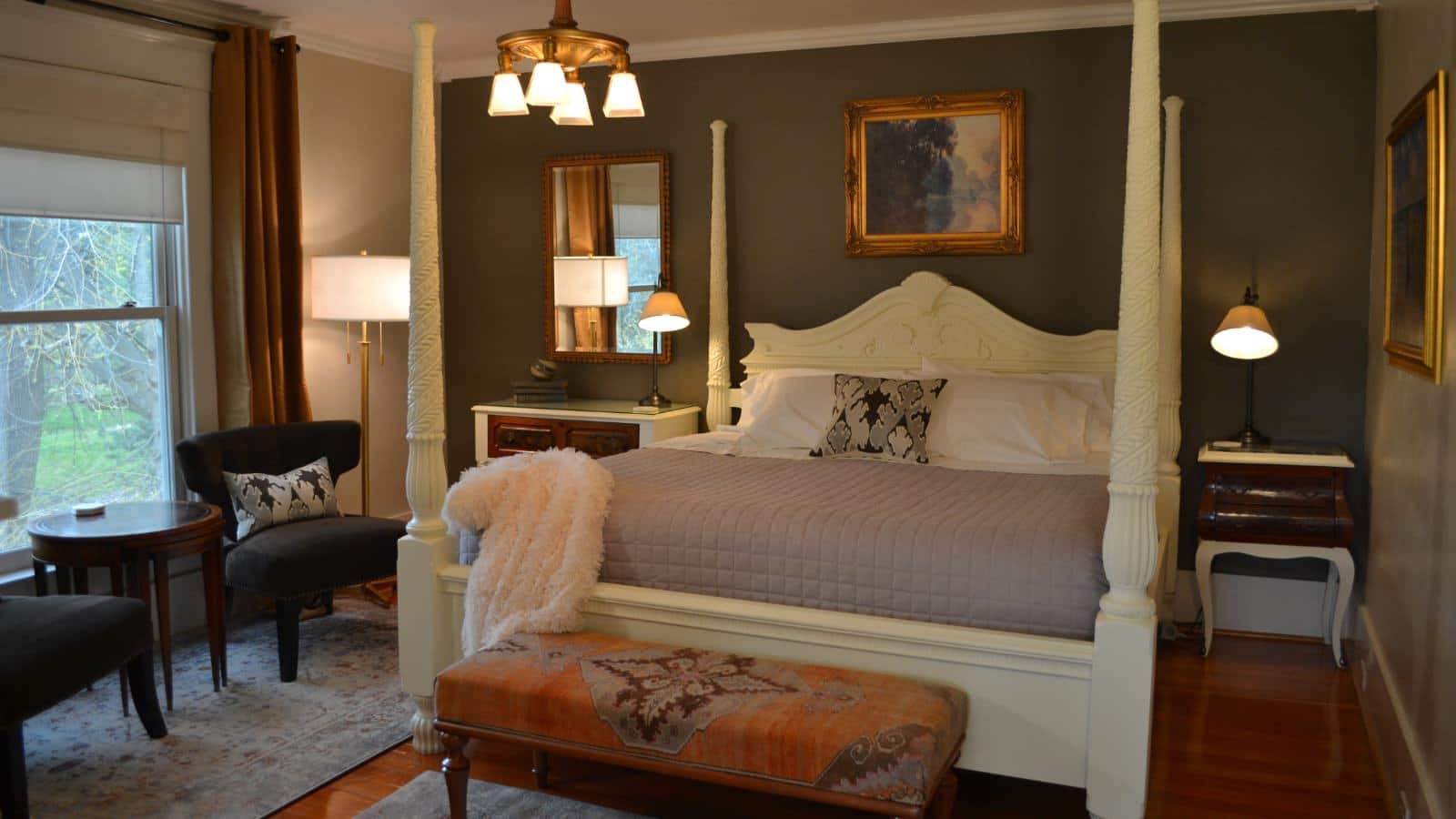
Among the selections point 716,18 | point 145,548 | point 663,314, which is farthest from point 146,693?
point 716,18

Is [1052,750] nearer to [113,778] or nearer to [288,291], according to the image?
[113,778]

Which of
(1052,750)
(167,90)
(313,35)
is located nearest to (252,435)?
(167,90)

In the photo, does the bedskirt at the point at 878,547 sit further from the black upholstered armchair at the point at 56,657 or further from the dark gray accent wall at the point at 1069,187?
the dark gray accent wall at the point at 1069,187

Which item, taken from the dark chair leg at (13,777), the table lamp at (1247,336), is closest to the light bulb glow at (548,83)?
the dark chair leg at (13,777)

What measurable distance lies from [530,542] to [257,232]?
2.29m

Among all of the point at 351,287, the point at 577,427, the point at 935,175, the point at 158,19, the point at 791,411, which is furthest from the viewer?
the point at 577,427

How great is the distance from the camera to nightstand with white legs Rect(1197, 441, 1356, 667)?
13.6 ft

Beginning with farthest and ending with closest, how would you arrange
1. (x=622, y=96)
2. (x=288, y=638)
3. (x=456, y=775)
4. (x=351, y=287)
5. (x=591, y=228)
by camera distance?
1. (x=591, y=228)
2. (x=351, y=287)
3. (x=288, y=638)
4. (x=622, y=96)
5. (x=456, y=775)

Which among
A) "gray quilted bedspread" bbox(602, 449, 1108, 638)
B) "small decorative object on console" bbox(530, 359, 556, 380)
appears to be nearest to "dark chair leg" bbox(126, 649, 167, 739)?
"gray quilted bedspread" bbox(602, 449, 1108, 638)

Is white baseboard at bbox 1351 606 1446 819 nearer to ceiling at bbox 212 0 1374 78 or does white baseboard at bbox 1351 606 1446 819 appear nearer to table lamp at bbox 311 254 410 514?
ceiling at bbox 212 0 1374 78

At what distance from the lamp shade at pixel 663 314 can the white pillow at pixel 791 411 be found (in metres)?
0.62

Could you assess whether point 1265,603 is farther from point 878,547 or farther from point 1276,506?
point 878,547

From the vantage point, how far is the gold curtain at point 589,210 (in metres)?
5.68

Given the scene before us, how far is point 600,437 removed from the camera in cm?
532
